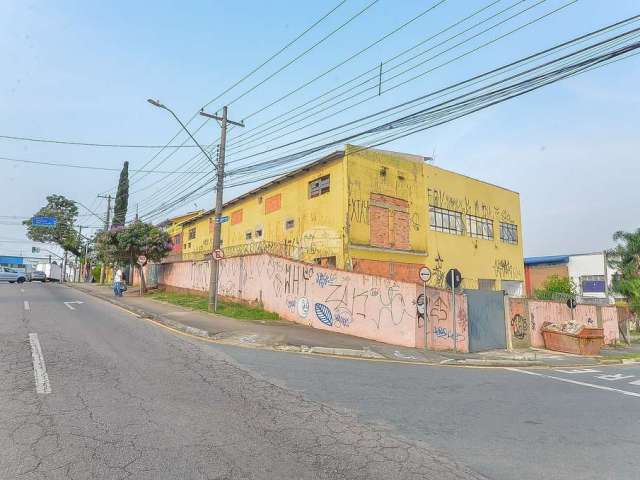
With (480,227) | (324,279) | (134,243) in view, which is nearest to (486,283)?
(480,227)

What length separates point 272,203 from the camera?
1051 inches

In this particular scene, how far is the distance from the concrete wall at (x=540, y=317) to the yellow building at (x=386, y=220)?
5.51 meters

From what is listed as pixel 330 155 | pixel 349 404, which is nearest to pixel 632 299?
pixel 330 155

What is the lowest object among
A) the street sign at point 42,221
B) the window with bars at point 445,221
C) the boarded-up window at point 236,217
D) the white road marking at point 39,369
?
the white road marking at point 39,369

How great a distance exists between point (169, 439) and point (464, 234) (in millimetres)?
25002

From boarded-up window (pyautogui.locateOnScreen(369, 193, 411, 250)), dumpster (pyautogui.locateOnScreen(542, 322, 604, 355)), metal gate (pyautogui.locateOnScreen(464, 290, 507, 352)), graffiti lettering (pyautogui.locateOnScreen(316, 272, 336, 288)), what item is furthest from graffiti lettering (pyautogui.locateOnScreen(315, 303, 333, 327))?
dumpster (pyautogui.locateOnScreen(542, 322, 604, 355))

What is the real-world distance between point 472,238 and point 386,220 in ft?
27.3

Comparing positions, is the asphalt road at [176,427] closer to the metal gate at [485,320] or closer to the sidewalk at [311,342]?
the sidewalk at [311,342]

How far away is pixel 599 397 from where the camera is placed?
842 cm

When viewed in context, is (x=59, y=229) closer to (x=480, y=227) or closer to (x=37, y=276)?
(x=37, y=276)

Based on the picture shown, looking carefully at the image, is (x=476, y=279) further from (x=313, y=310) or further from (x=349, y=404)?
(x=349, y=404)

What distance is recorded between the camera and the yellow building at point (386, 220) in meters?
21.1

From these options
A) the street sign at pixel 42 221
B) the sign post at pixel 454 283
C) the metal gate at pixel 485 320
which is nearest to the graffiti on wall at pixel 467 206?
the metal gate at pixel 485 320

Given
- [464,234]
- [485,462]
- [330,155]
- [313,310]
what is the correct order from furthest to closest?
→ [464,234] < [330,155] < [313,310] < [485,462]
